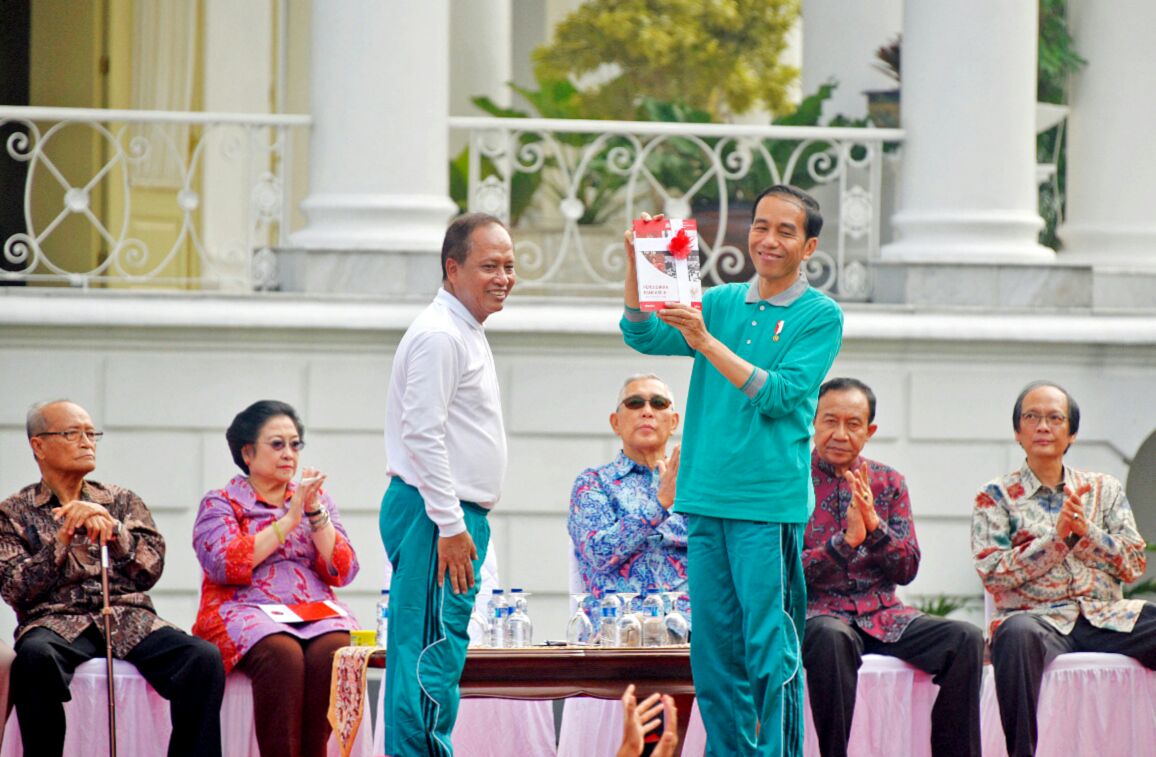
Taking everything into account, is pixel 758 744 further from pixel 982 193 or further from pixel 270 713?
pixel 982 193

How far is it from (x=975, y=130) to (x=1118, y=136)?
2.97ft

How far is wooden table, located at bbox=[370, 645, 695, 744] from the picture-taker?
241 inches

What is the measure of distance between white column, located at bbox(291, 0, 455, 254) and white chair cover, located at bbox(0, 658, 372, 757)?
2.47 meters

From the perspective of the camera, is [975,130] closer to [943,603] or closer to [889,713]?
[943,603]

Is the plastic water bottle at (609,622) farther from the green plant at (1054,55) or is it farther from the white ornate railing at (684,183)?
the green plant at (1054,55)

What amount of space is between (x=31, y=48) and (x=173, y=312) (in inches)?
156

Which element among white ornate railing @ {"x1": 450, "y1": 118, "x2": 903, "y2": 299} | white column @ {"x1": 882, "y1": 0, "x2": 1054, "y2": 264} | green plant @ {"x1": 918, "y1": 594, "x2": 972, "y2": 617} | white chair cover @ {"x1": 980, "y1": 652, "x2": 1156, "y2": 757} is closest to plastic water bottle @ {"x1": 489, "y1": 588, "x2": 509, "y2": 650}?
white chair cover @ {"x1": 980, "y1": 652, "x2": 1156, "y2": 757}

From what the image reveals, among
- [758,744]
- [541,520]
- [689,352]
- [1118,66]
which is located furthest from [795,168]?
[758,744]

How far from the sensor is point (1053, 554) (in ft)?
22.3

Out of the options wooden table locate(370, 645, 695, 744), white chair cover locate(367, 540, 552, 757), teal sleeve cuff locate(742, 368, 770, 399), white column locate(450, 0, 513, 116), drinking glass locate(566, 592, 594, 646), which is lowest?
white chair cover locate(367, 540, 552, 757)

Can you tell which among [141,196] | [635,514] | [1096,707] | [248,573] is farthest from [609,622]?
[141,196]

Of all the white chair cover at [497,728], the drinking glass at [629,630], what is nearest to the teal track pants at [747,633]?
the drinking glass at [629,630]

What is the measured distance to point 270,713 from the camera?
21.0ft

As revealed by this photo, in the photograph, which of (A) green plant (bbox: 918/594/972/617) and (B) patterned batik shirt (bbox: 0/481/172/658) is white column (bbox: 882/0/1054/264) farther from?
(B) patterned batik shirt (bbox: 0/481/172/658)
